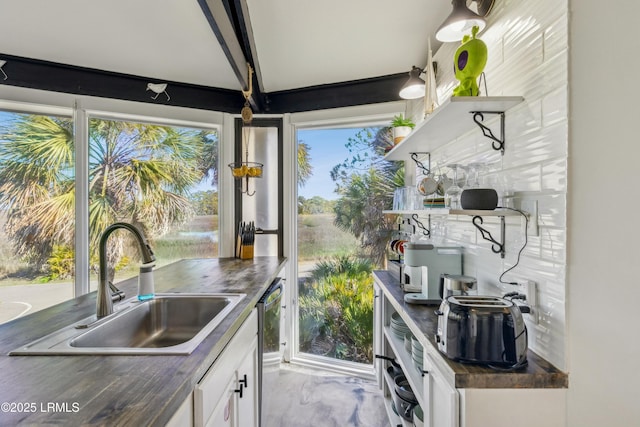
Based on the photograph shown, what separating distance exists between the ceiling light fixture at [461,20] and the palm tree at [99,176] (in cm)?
215

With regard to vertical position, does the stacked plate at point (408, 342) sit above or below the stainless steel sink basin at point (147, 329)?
below

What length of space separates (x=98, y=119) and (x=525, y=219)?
291 cm

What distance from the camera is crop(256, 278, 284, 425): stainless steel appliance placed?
1.74m

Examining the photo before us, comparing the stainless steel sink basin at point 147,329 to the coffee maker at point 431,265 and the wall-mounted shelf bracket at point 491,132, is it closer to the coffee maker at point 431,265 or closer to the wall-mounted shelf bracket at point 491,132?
the coffee maker at point 431,265

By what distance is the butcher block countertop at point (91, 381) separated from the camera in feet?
2.12

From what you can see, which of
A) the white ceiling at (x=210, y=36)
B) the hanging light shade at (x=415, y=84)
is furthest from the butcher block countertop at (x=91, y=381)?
the hanging light shade at (x=415, y=84)

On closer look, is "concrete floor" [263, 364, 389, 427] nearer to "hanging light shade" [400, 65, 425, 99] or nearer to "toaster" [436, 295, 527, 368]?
"toaster" [436, 295, 527, 368]

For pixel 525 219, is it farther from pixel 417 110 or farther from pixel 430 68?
pixel 417 110

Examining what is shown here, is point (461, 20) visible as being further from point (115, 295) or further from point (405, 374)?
point (115, 295)

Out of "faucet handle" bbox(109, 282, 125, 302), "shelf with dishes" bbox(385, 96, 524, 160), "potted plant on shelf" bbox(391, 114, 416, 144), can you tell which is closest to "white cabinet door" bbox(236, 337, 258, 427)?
"faucet handle" bbox(109, 282, 125, 302)

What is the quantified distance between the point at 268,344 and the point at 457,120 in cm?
159

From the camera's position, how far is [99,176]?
2.49 metres

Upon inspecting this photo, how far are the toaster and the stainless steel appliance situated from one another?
105 cm

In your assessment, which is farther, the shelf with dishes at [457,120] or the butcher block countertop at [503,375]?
the shelf with dishes at [457,120]
